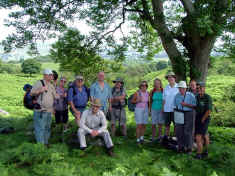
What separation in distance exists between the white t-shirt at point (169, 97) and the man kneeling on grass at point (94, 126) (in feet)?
6.70

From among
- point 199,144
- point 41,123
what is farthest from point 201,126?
point 41,123

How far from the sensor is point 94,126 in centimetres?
657

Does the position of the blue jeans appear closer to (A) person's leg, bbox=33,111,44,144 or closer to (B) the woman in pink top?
(A) person's leg, bbox=33,111,44,144

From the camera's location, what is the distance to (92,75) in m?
10.7

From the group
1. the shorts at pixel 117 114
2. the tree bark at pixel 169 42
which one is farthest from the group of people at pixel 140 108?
the tree bark at pixel 169 42

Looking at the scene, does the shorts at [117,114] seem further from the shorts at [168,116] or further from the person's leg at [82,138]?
the person's leg at [82,138]

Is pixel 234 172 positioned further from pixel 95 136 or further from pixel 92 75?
pixel 92 75

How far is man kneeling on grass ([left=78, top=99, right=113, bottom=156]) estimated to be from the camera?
625 centimetres

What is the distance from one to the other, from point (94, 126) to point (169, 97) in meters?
2.45

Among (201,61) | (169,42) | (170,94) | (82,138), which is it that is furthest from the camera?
(169,42)

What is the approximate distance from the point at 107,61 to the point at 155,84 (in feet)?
14.1

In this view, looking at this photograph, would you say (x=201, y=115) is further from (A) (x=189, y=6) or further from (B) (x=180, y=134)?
(A) (x=189, y=6)

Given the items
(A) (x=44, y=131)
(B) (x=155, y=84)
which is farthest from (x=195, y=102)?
(A) (x=44, y=131)

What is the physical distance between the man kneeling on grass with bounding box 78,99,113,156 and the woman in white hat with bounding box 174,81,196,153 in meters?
1.96
